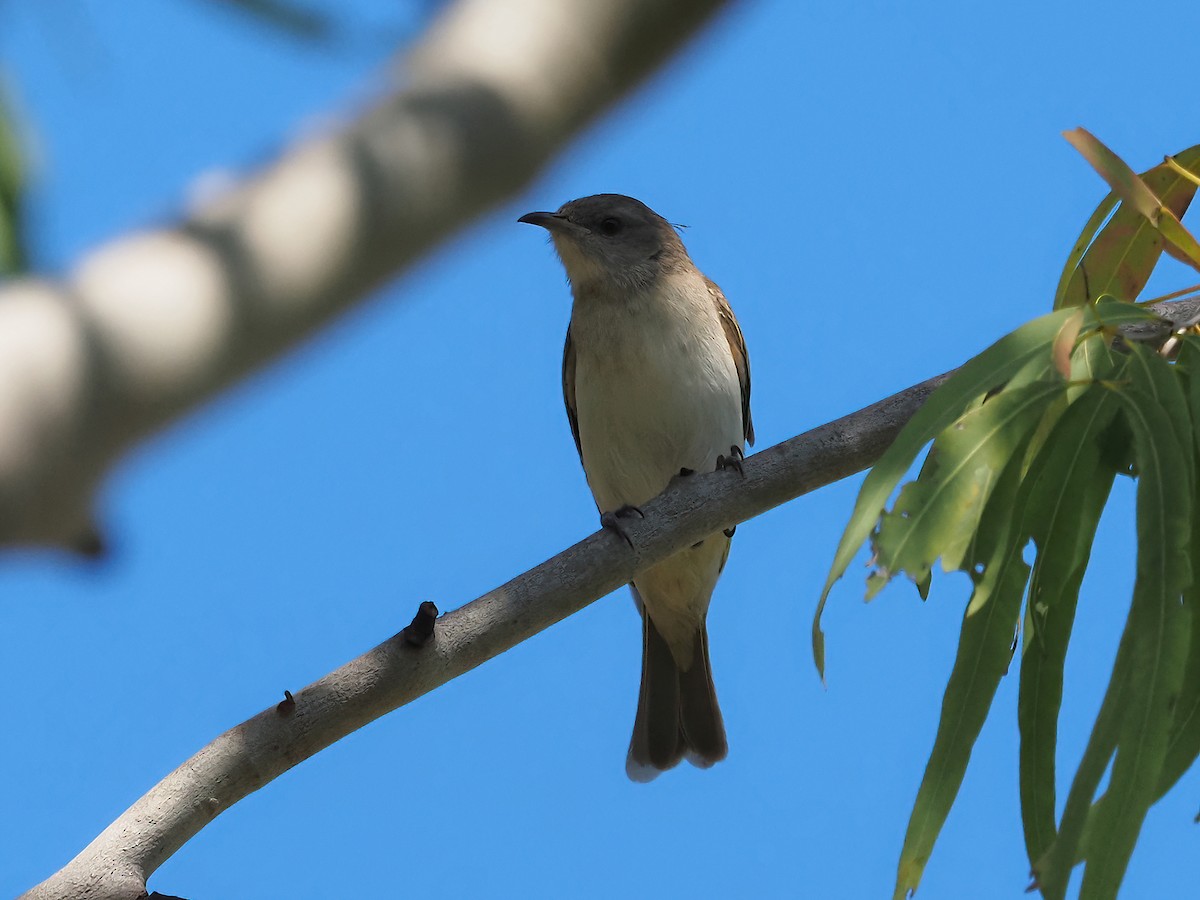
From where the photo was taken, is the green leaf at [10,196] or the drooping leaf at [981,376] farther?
the drooping leaf at [981,376]

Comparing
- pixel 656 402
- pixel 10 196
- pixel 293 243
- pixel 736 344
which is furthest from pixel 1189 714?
pixel 736 344

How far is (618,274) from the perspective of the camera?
6395 mm

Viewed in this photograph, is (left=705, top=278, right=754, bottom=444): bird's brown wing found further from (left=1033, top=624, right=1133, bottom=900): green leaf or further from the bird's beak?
(left=1033, top=624, right=1133, bottom=900): green leaf

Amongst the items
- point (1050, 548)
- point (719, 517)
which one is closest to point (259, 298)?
point (1050, 548)

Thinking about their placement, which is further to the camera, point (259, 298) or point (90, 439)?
point (259, 298)

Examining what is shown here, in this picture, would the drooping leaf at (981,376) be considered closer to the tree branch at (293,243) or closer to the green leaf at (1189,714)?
the green leaf at (1189,714)

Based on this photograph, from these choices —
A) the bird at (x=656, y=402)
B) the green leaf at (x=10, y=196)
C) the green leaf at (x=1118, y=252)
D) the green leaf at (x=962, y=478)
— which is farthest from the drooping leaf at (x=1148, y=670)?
the bird at (x=656, y=402)

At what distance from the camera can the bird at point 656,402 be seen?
6.10 meters

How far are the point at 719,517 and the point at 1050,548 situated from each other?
0.96 meters

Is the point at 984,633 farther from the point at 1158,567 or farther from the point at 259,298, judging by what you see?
the point at 259,298

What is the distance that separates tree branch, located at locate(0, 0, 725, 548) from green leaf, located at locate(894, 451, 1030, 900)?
4.72 ft

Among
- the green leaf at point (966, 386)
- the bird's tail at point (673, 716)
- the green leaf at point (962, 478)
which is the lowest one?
the green leaf at point (962, 478)

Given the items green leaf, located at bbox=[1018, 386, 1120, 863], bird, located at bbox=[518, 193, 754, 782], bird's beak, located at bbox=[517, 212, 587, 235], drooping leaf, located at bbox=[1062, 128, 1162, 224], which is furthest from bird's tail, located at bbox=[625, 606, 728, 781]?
drooping leaf, located at bbox=[1062, 128, 1162, 224]

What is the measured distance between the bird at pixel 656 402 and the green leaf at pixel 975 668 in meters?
2.83
